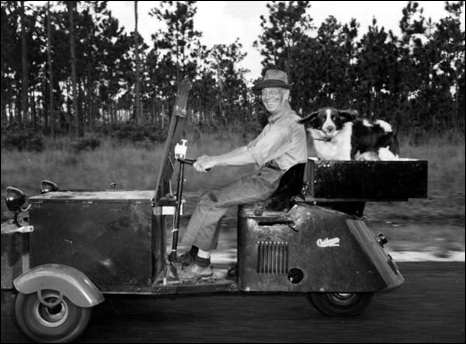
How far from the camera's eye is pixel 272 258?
179 inches

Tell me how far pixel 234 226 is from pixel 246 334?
4769mm

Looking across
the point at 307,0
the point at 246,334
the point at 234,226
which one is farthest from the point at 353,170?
the point at 307,0

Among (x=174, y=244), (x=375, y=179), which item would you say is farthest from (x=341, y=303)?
(x=174, y=244)

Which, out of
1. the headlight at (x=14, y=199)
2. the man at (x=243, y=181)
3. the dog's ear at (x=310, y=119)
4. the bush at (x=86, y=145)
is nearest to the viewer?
the headlight at (x=14, y=199)

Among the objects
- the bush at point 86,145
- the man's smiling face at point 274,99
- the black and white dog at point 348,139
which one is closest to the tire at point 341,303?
the man's smiling face at point 274,99

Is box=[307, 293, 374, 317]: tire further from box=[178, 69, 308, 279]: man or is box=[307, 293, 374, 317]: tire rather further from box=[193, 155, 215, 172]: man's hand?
box=[193, 155, 215, 172]: man's hand

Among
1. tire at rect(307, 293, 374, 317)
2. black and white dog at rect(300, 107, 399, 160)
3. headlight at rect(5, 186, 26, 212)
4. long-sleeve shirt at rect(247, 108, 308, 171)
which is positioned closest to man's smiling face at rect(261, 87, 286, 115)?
long-sleeve shirt at rect(247, 108, 308, 171)

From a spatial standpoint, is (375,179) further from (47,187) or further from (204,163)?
(47,187)

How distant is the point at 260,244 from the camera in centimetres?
455

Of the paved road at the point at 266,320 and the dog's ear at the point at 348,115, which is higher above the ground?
the dog's ear at the point at 348,115

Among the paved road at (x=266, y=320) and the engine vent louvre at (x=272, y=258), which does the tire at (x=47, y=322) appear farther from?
the engine vent louvre at (x=272, y=258)

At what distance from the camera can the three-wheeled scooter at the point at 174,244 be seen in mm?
4316

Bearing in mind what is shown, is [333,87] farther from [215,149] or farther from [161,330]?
[161,330]

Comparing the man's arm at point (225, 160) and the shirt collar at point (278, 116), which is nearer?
the man's arm at point (225, 160)
